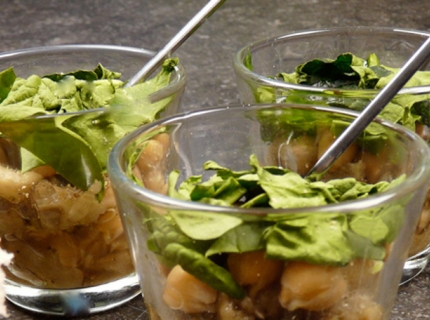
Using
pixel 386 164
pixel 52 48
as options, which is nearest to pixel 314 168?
pixel 386 164

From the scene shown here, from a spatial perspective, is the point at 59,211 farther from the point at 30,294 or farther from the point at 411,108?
the point at 411,108

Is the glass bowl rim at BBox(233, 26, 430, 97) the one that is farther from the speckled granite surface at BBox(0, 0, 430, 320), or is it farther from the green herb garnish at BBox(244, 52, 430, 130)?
the speckled granite surface at BBox(0, 0, 430, 320)

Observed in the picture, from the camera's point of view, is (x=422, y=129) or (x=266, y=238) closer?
(x=266, y=238)

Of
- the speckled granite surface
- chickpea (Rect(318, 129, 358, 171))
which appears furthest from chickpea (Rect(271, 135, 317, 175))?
the speckled granite surface

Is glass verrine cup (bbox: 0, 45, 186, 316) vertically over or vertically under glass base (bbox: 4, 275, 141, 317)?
over

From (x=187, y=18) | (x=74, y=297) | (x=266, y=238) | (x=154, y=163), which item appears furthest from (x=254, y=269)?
(x=187, y=18)

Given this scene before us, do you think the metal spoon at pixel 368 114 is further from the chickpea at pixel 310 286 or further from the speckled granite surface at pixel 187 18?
the speckled granite surface at pixel 187 18

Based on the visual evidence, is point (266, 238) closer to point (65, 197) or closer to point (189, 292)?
point (189, 292)
